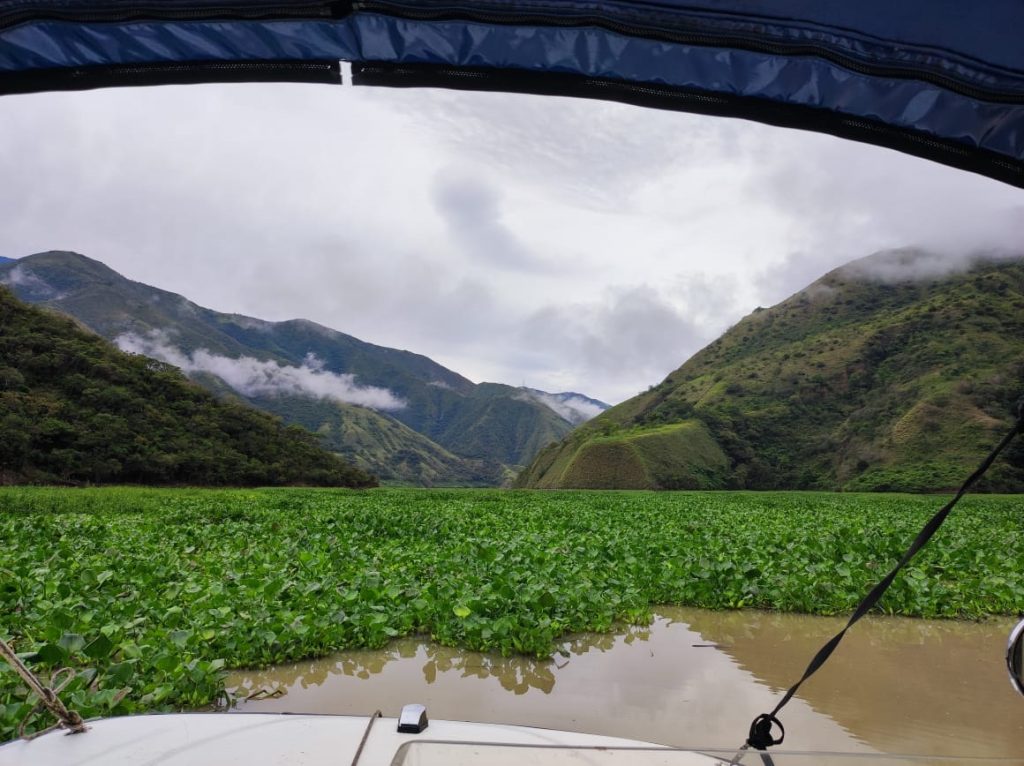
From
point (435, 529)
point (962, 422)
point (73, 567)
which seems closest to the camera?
point (73, 567)

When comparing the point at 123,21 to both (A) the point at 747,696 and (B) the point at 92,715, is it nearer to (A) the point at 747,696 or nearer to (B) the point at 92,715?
(B) the point at 92,715

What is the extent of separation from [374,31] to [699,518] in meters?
16.6

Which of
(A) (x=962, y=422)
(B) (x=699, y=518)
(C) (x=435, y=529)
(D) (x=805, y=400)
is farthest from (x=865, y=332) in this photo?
(C) (x=435, y=529)

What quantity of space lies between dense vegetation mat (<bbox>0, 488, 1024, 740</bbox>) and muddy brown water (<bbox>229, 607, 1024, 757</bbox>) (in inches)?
12.0

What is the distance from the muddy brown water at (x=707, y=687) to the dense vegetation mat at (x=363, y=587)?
305 mm

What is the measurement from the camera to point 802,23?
6.61 ft

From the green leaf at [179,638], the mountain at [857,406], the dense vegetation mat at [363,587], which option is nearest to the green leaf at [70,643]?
the dense vegetation mat at [363,587]

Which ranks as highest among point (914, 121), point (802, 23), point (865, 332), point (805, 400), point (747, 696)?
point (865, 332)

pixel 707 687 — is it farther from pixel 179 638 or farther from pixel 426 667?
pixel 179 638

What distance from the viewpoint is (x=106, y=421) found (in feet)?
125

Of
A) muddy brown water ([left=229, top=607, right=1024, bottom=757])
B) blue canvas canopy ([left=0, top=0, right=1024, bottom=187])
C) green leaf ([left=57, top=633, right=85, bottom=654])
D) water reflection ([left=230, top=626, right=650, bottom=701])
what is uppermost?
blue canvas canopy ([left=0, top=0, right=1024, bottom=187])

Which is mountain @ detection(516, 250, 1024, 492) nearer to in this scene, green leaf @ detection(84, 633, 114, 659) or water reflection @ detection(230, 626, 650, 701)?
water reflection @ detection(230, 626, 650, 701)

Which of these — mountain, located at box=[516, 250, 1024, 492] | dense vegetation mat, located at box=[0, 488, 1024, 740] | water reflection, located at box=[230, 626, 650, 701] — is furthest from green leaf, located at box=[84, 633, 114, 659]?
mountain, located at box=[516, 250, 1024, 492]

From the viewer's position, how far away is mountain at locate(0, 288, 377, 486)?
3612cm
